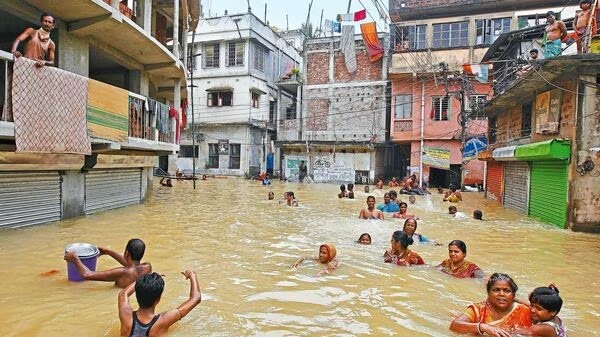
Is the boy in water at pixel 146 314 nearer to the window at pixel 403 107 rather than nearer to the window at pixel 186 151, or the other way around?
the window at pixel 403 107

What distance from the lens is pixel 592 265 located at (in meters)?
8.00

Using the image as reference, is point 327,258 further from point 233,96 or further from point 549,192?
point 233,96

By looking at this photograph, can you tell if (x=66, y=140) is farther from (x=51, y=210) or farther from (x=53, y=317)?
(x=53, y=317)

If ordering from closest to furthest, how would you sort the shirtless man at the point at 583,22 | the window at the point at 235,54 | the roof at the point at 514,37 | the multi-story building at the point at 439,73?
the shirtless man at the point at 583,22
the roof at the point at 514,37
the multi-story building at the point at 439,73
the window at the point at 235,54

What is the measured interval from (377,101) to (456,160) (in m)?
6.59

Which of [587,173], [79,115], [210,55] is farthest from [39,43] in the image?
[210,55]

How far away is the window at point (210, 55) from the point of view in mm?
35312

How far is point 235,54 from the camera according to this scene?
34.4m

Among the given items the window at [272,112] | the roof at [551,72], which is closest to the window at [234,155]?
the window at [272,112]

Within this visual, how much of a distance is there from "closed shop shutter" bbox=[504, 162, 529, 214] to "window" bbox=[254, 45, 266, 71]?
72.2 feet

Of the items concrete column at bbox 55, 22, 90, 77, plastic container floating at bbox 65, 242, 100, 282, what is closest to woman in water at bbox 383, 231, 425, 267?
plastic container floating at bbox 65, 242, 100, 282

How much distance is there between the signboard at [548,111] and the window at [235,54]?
2439 centimetres

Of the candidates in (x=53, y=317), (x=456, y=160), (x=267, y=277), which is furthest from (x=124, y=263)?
(x=456, y=160)

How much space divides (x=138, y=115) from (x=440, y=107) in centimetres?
2126
